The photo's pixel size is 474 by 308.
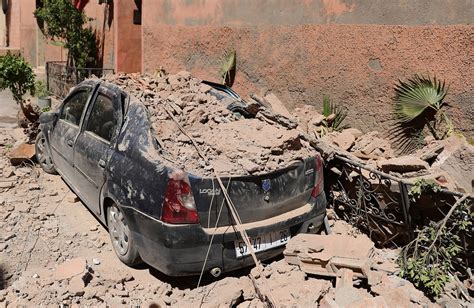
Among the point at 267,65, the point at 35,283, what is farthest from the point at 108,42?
the point at 35,283

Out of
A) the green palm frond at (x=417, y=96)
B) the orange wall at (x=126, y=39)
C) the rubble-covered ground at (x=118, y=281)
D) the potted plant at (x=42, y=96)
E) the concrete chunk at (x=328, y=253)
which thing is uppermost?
the orange wall at (x=126, y=39)

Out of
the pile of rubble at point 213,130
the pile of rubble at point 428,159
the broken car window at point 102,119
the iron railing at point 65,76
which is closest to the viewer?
the pile of rubble at point 213,130

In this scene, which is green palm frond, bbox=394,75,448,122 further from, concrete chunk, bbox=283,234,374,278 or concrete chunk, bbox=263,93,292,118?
concrete chunk, bbox=283,234,374,278

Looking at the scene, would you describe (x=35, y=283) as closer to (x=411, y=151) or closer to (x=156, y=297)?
(x=156, y=297)

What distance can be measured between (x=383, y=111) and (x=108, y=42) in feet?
33.5

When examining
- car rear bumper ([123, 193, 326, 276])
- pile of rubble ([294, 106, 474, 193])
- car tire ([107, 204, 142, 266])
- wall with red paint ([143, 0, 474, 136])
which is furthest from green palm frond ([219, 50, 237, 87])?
car rear bumper ([123, 193, 326, 276])

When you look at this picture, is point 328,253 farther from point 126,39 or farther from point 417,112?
point 126,39

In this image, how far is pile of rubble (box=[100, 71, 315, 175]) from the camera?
413cm

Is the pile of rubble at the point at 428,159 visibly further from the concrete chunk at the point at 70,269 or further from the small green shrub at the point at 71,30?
the small green shrub at the point at 71,30

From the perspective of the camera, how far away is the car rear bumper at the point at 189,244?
3.84 meters

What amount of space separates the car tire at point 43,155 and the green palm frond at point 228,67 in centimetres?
366

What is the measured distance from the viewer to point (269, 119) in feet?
16.3

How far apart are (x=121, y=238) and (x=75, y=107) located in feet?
6.62

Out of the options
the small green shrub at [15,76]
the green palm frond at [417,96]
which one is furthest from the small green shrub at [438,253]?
the small green shrub at [15,76]
